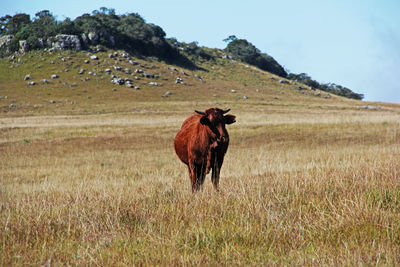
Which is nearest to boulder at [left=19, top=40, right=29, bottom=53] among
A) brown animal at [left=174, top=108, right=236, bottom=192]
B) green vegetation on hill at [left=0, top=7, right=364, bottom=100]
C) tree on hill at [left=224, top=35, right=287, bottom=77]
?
green vegetation on hill at [left=0, top=7, right=364, bottom=100]

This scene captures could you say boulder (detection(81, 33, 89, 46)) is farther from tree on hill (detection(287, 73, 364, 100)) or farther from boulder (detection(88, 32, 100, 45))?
tree on hill (detection(287, 73, 364, 100))

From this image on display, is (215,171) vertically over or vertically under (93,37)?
under

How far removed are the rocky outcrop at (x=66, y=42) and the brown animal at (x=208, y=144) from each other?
92.3 m

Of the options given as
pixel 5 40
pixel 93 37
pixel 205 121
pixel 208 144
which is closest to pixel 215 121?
pixel 205 121

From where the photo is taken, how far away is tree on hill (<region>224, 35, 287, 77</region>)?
150 m

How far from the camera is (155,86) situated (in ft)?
262

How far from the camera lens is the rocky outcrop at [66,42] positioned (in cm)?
9144

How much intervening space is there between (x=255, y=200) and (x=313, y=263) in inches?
77.1

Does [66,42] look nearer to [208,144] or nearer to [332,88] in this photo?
[208,144]

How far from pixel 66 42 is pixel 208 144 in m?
93.8

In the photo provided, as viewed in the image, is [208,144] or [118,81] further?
[118,81]

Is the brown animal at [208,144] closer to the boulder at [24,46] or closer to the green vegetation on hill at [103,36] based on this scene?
the green vegetation on hill at [103,36]

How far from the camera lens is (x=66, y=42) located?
300 feet

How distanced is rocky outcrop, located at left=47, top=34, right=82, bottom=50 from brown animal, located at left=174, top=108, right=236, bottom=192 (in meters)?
92.3
